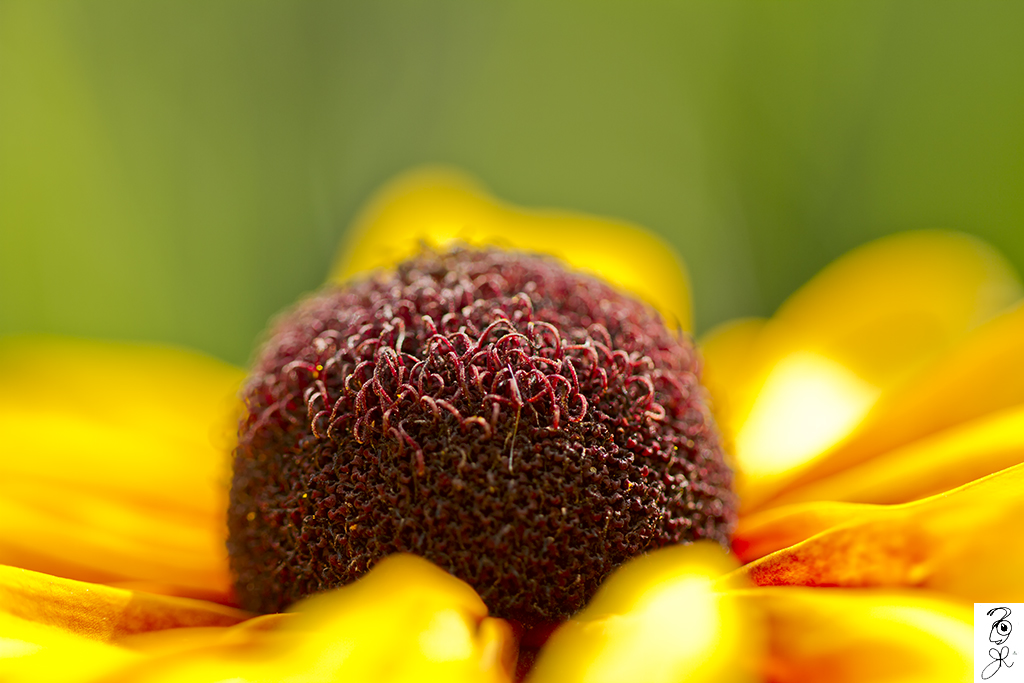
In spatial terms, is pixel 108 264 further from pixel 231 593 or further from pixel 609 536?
pixel 609 536

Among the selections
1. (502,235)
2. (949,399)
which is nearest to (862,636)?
(949,399)

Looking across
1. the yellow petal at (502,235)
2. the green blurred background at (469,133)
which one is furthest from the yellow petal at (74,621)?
the green blurred background at (469,133)

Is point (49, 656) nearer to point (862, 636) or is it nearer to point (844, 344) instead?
point (862, 636)

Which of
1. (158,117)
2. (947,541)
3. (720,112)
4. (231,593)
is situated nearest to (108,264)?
(158,117)

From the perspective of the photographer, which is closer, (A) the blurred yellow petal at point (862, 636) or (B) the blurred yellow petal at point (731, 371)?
(A) the blurred yellow petal at point (862, 636)

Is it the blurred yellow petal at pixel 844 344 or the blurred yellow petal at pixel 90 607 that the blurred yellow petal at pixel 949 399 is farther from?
the blurred yellow petal at pixel 90 607

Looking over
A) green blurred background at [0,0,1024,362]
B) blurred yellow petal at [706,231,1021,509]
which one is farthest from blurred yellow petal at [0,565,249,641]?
green blurred background at [0,0,1024,362]

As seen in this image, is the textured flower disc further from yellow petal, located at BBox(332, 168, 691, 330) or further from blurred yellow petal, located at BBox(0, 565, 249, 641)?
yellow petal, located at BBox(332, 168, 691, 330)
